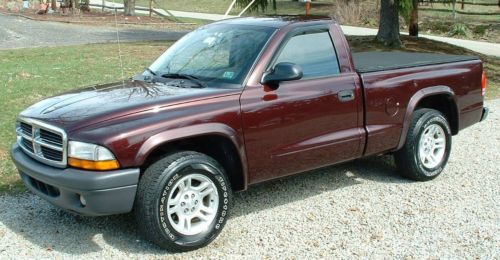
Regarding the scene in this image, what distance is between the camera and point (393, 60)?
6.35 m

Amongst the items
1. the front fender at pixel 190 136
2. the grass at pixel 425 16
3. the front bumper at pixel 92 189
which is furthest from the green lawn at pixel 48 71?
the grass at pixel 425 16

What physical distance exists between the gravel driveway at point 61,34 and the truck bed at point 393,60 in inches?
540

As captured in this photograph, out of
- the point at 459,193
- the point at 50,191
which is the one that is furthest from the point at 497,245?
the point at 50,191

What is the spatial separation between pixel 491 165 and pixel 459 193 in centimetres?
120

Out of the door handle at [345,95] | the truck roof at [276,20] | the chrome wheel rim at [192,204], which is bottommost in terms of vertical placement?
the chrome wheel rim at [192,204]

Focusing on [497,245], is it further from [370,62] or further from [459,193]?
[370,62]

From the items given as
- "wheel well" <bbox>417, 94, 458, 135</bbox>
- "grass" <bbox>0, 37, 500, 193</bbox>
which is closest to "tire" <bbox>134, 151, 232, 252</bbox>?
"grass" <bbox>0, 37, 500, 193</bbox>

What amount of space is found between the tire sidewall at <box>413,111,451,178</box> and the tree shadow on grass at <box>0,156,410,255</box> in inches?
10.2

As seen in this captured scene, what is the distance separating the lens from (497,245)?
179 inches

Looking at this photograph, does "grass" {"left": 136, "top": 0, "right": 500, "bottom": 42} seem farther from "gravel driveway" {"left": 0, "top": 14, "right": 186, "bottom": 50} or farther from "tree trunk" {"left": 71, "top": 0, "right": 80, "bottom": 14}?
"tree trunk" {"left": 71, "top": 0, "right": 80, "bottom": 14}

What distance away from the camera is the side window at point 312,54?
5.16 meters

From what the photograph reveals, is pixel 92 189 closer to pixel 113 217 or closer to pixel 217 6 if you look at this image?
pixel 113 217

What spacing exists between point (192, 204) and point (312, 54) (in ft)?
5.92

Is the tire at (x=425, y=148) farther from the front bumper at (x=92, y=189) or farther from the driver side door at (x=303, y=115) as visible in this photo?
the front bumper at (x=92, y=189)
